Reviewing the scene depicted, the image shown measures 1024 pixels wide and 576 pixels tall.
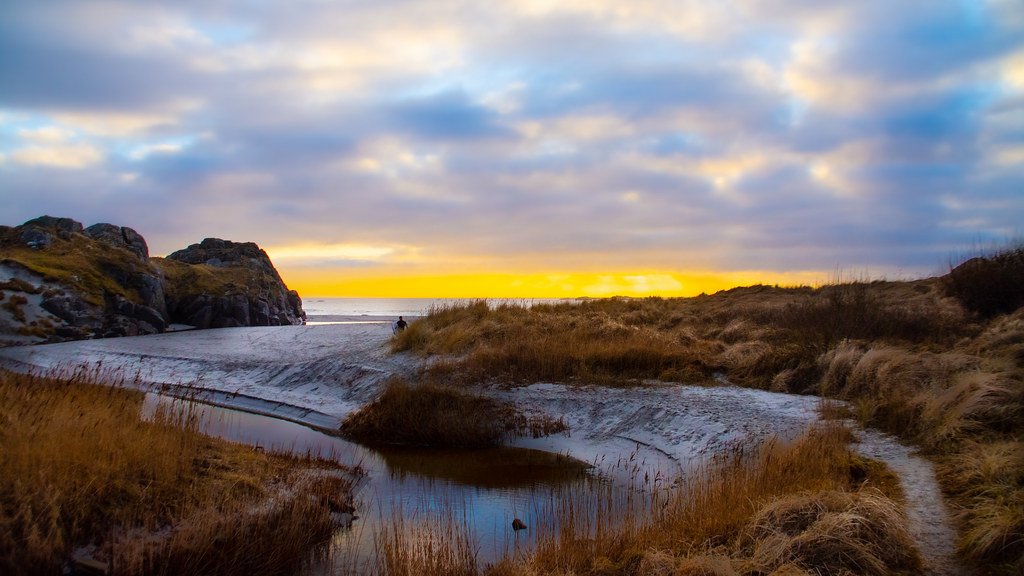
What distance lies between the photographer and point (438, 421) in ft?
48.3

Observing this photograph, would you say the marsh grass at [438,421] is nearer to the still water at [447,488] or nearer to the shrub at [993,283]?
the still water at [447,488]

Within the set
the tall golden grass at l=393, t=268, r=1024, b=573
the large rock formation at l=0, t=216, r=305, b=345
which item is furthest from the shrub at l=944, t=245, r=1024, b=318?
the large rock formation at l=0, t=216, r=305, b=345

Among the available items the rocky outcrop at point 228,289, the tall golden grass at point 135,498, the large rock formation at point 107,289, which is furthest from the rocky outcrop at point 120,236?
the tall golden grass at point 135,498

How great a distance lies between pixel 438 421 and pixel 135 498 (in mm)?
7798

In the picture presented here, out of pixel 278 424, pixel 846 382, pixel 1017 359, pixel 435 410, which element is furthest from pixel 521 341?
pixel 1017 359

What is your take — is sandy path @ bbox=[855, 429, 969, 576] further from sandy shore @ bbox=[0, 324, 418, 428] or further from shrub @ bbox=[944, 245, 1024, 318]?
sandy shore @ bbox=[0, 324, 418, 428]

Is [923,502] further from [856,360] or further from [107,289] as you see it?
[107,289]

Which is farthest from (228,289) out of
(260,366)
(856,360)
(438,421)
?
(856,360)

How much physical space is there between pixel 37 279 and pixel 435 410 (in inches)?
1591

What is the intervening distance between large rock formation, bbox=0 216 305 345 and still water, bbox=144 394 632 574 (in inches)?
1252

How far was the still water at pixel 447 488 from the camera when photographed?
8281 millimetres

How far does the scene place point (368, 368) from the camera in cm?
2120

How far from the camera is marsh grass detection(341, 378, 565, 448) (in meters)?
14.6

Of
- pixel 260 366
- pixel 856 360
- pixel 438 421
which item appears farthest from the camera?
pixel 260 366
